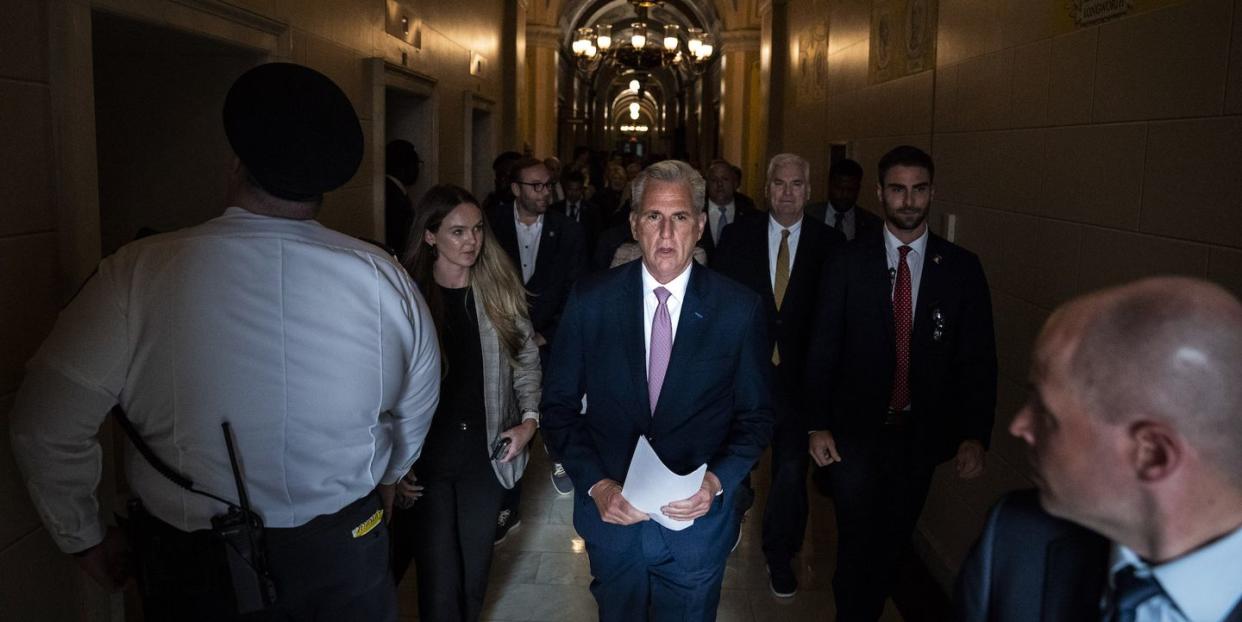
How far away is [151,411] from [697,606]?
1.47 m

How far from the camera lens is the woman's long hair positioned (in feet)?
9.95

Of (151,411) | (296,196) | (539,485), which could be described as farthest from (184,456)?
(539,485)

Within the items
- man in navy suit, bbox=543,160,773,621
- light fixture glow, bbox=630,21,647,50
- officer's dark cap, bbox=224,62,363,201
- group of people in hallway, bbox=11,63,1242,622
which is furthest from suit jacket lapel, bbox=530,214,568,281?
light fixture glow, bbox=630,21,647,50

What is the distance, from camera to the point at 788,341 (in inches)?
160

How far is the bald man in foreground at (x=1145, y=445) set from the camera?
3.40 ft

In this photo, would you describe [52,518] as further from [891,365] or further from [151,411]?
[891,365]

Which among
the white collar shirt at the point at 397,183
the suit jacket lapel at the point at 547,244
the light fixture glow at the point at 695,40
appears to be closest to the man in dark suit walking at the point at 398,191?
the white collar shirt at the point at 397,183

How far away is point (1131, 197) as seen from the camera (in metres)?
2.83

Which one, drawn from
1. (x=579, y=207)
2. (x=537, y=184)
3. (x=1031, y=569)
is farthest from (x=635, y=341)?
(x=579, y=207)

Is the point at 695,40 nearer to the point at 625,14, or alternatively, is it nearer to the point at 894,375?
the point at 625,14

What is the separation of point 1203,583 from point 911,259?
225 centimetres

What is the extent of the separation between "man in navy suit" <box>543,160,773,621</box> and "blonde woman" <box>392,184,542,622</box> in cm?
51

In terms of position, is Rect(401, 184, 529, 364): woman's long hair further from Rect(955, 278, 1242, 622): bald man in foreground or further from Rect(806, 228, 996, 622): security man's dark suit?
Rect(955, 278, 1242, 622): bald man in foreground

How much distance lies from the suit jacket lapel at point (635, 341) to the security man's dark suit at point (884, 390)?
104 centimetres
